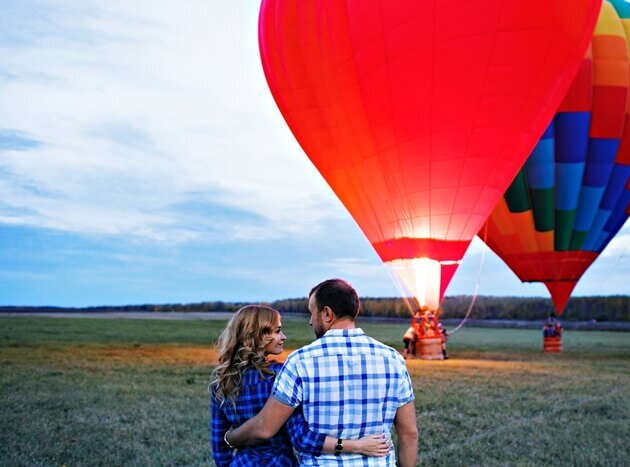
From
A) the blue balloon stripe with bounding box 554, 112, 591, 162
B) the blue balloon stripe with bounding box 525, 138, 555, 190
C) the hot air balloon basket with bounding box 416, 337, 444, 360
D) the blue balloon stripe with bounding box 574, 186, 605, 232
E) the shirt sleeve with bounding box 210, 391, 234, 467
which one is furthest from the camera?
the blue balloon stripe with bounding box 574, 186, 605, 232

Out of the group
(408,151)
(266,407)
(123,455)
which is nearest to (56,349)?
(408,151)

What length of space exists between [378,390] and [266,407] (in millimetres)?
416

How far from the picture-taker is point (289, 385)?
8.31 ft

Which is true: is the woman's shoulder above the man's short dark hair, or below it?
below

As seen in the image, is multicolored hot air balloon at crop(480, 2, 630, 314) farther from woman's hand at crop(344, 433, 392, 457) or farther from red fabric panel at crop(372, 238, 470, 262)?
woman's hand at crop(344, 433, 392, 457)

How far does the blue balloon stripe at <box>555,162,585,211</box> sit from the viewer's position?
17.0m

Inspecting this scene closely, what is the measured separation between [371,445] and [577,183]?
636 inches

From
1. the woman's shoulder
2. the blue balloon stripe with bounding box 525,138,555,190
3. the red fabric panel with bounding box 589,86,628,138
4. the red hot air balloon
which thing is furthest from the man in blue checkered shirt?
the red fabric panel with bounding box 589,86,628,138

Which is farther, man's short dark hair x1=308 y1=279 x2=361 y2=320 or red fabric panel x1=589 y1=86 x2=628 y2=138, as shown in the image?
red fabric panel x1=589 y1=86 x2=628 y2=138

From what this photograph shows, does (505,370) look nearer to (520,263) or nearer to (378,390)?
(520,263)

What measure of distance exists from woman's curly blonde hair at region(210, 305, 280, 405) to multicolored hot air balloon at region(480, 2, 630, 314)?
1502 centimetres

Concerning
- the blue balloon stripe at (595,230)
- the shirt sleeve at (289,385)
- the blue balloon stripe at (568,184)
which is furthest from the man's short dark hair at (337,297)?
the blue balloon stripe at (595,230)

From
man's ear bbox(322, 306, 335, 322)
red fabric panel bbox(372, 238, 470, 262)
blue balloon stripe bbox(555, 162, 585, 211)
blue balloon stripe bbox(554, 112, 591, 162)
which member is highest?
blue balloon stripe bbox(554, 112, 591, 162)

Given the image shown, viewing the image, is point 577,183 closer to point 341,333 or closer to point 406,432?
point 406,432
